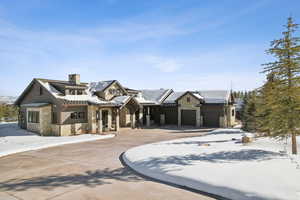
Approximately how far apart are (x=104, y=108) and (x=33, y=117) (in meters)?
8.00

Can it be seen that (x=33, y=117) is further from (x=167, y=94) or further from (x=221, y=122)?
(x=221, y=122)

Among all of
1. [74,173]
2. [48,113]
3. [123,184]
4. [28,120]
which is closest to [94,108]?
[48,113]

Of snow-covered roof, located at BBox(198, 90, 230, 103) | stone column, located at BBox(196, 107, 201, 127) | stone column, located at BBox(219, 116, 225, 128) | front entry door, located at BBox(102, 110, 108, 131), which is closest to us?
front entry door, located at BBox(102, 110, 108, 131)

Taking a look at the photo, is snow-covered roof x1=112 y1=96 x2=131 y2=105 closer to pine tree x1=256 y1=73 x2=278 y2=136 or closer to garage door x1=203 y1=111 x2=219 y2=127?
garage door x1=203 y1=111 x2=219 y2=127

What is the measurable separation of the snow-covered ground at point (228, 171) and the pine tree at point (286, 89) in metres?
1.76

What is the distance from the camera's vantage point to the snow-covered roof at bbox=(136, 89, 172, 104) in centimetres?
3266

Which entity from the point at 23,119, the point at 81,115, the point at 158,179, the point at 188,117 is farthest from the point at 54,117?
the point at 188,117

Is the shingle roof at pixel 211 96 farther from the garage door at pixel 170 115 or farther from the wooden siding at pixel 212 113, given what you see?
the garage door at pixel 170 115

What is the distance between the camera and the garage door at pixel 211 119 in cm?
2842

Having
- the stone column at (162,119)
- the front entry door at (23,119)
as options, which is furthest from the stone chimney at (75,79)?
the stone column at (162,119)

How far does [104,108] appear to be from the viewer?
80.1 feet

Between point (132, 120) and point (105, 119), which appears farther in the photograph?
point (132, 120)

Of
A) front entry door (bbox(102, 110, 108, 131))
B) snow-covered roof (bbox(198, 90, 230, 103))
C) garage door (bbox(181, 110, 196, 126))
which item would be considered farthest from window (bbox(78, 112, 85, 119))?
snow-covered roof (bbox(198, 90, 230, 103))

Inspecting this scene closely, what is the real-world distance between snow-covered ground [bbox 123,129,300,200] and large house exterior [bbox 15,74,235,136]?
12.2 meters
